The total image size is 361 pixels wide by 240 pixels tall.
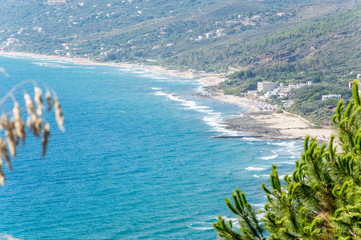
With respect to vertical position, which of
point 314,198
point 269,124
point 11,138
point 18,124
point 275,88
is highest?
point 18,124

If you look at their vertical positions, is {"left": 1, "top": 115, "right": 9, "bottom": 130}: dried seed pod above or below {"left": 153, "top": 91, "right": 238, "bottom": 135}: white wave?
above

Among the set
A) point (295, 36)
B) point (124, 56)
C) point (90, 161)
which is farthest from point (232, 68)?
point (90, 161)

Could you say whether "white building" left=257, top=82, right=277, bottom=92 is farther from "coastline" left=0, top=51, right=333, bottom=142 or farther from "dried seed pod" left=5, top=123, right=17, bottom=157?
"dried seed pod" left=5, top=123, right=17, bottom=157

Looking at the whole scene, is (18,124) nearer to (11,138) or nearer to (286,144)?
(11,138)

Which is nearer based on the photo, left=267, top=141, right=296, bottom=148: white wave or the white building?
left=267, top=141, right=296, bottom=148: white wave

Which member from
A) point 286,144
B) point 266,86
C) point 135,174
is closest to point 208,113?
point 286,144

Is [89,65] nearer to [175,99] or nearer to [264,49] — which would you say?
[264,49]

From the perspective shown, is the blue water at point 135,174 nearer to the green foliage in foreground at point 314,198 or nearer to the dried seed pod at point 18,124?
the green foliage in foreground at point 314,198

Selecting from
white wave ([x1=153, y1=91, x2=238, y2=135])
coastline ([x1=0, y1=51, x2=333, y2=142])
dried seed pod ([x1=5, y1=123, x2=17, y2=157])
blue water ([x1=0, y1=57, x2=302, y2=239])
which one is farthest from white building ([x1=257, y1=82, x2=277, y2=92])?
dried seed pod ([x1=5, y1=123, x2=17, y2=157])
